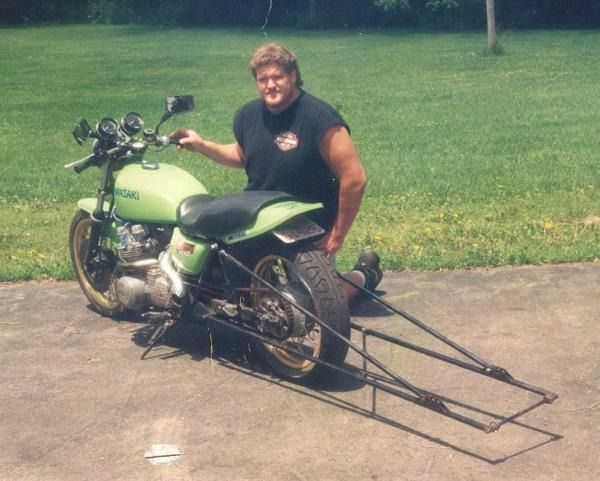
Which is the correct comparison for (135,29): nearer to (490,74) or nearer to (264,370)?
(490,74)

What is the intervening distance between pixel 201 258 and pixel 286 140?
0.79 metres

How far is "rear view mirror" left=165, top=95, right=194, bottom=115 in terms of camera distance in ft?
20.8

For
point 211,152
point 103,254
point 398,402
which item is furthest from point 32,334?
point 398,402

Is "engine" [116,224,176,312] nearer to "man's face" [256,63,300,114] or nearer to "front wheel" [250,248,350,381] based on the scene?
"front wheel" [250,248,350,381]

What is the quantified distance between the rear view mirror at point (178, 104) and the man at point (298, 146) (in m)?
0.36

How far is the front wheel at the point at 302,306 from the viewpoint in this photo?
5.43 m

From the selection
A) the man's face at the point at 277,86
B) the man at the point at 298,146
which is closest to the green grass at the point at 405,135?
the man at the point at 298,146

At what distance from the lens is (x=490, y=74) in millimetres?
25312

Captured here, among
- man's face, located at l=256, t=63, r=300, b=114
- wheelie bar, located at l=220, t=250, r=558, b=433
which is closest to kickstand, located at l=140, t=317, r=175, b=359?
wheelie bar, located at l=220, t=250, r=558, b=433

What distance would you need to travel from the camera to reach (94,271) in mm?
7059

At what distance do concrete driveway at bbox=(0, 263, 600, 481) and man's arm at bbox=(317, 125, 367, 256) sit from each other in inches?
27.2

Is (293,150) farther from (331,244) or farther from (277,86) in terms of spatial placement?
(331,244)

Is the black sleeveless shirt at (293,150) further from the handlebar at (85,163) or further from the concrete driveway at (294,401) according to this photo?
the handlebar at (85,163)

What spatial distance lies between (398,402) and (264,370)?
87 cm
